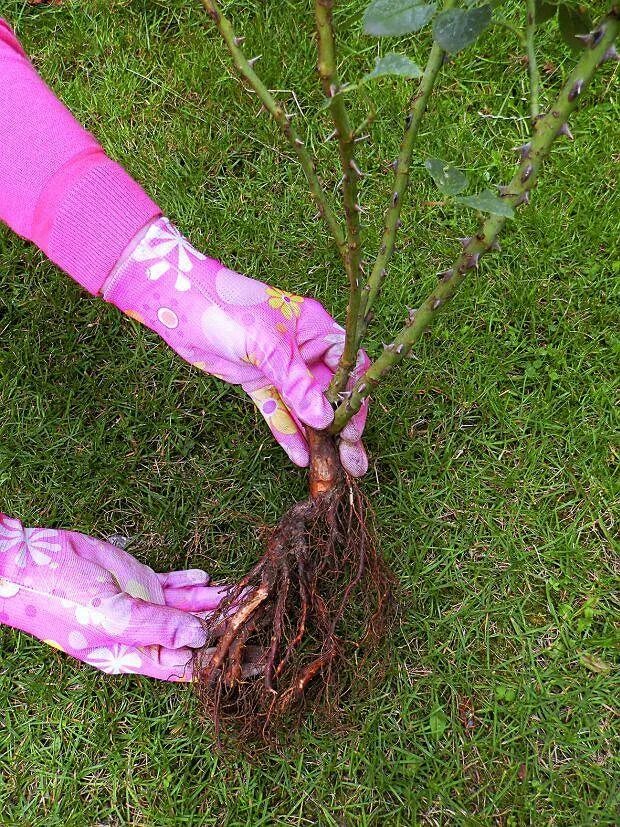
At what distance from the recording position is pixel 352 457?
1.83 metres

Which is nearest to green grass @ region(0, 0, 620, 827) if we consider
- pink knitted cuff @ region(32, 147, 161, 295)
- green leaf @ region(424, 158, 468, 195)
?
pink knitted cuff @ region(32, 147, 161, 295)

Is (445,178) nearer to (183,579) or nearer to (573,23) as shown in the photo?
(573,23)

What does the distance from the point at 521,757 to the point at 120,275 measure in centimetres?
158

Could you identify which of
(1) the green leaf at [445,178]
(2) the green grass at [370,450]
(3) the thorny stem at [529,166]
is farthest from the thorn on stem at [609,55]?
(2) the green grass at [370,450]

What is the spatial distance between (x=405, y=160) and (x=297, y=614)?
1.16 metres

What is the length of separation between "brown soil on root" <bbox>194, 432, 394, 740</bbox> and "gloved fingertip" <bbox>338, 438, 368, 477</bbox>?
0.02m

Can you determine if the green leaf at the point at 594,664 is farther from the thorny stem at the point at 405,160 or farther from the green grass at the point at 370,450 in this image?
the thorny stem at the point at 405,160

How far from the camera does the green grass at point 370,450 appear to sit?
6.36 ft

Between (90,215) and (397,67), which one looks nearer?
(397,67)

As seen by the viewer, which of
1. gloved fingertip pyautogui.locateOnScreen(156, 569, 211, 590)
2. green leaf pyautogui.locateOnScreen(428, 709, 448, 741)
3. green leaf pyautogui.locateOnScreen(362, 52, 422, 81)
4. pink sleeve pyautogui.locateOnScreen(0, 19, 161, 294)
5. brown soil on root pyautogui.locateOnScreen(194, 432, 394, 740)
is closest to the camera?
green leaf pyautogui.locateOnScreen(362, 52, 422, 81)

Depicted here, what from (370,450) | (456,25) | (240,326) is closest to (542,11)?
(456,25)

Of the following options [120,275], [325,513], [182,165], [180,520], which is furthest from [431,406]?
[182,165]

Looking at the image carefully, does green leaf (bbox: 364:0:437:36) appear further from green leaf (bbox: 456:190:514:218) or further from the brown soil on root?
the brown soil on root

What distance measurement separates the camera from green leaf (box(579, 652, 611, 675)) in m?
1.95
